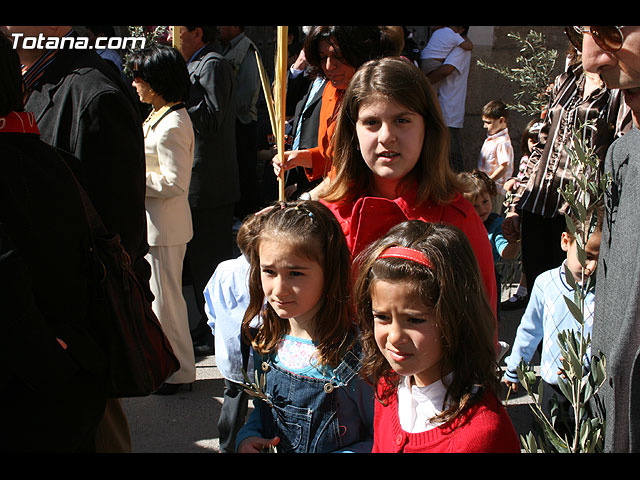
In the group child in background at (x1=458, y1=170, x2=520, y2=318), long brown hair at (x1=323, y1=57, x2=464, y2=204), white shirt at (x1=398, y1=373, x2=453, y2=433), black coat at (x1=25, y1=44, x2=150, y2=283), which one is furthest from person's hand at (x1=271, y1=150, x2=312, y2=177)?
white shirt at (x1=398, y1=373, x2=453, y2=433)

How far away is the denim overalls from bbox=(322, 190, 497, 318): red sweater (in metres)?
0.38

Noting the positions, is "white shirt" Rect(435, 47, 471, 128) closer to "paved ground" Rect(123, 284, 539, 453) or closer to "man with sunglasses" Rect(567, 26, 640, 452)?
"paved ground" Rect(123, 284, 539, 453)

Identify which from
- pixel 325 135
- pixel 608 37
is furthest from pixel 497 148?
pixel 608 37

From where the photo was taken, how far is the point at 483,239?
7.11ft

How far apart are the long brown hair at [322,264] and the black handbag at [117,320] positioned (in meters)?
0.34

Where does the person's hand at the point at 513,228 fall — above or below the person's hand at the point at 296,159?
below

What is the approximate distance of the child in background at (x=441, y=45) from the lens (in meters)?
7.01

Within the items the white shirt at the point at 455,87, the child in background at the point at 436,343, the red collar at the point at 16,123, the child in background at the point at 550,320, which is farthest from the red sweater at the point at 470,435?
the white shirt at the point at 455,87

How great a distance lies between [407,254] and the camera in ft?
5.64

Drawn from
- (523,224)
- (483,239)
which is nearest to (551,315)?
(523,224)

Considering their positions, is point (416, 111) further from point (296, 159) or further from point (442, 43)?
point (442, 43)

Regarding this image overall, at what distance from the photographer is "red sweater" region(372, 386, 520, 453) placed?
157cm

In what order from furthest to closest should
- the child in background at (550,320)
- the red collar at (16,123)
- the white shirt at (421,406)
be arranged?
the child in background at (550,320), the red collar at (16,123), the white shirt at (421,406)

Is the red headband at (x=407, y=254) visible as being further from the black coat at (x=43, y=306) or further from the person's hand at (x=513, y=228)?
the person's hand at (x=513, y=228)
